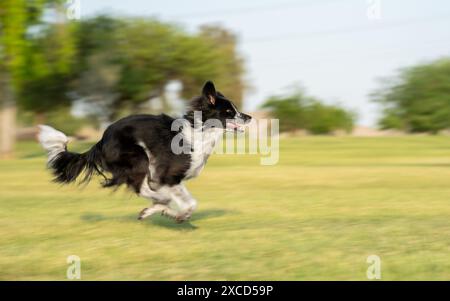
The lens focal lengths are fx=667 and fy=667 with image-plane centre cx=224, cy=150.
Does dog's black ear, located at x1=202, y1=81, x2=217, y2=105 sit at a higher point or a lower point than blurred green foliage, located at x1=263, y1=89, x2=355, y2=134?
lower

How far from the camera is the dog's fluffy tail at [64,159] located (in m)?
9.23

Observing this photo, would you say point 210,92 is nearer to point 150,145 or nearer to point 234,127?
point 234,127

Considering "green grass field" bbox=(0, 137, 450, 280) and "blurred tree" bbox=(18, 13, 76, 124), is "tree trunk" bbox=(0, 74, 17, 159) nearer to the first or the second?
"blurred tree" bbox=(18, 13, 76, 124)

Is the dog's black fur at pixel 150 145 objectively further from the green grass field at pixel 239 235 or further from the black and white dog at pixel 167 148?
the green grass field at pixel 239 235

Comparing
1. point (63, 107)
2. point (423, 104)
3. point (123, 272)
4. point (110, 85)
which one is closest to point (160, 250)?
point (123, 272)

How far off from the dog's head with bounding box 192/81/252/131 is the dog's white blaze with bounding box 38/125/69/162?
1.94 m

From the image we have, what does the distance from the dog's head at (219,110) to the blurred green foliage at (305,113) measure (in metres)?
67.6

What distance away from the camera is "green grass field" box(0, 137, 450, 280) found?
6.77m

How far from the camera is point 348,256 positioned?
7301 mm

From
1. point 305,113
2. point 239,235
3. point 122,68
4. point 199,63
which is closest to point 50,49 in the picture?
point 122,68

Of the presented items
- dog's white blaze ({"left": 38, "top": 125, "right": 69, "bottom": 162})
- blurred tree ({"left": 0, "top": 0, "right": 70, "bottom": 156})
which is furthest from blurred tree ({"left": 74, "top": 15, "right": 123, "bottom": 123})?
dog's white blaze ({"left": 38, "top": 125, "right": 69, "bottom": 162})

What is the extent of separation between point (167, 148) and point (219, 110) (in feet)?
2.87
